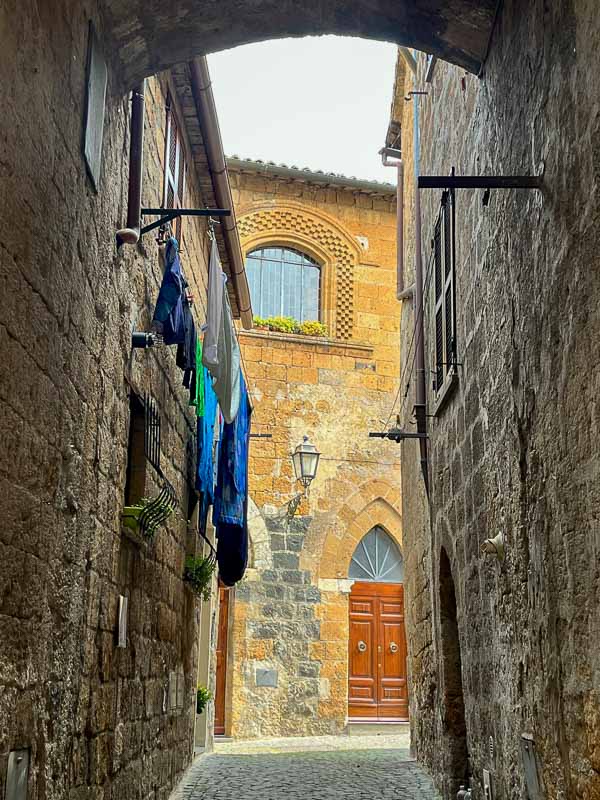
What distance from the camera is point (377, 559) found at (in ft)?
52.7

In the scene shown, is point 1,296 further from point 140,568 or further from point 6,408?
point 140,568

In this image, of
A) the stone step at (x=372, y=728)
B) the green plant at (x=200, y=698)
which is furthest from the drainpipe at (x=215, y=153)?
the stone step at (x=372, y=728)

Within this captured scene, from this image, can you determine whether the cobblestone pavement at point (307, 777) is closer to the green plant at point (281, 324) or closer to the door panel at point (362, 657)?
the door panel at point (362, 657)

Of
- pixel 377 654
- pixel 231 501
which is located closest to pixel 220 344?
pixel 231 501

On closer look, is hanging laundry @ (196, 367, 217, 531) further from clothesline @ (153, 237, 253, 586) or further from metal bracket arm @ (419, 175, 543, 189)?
metal bracket arm @ (419, 175, 543, 189)

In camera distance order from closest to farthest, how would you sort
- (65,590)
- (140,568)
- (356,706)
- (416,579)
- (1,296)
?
(1,296), (65,590), (140,568), (416,579), (356,706)

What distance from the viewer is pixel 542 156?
13.7ft

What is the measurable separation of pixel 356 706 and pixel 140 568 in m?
10.2

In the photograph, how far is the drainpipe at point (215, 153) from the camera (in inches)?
300

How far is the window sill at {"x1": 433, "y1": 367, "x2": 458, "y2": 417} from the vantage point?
6996mm

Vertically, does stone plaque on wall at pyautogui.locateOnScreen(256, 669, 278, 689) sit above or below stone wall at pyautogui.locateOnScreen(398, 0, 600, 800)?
below

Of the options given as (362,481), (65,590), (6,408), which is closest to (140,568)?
(65,590)

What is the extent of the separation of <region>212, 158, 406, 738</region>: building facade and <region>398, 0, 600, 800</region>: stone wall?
24.6 ft

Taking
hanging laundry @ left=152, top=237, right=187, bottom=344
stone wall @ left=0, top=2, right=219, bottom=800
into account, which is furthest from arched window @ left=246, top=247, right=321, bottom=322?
hanging laundry @ left=152, top=237, right=187, bottom=344
